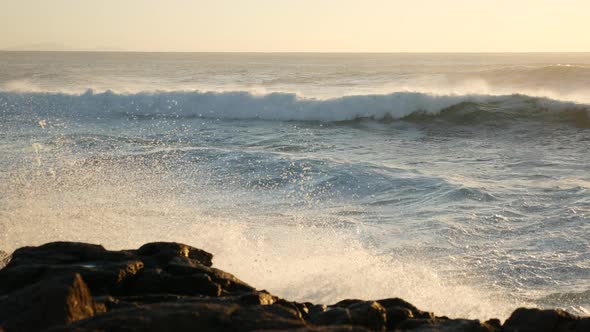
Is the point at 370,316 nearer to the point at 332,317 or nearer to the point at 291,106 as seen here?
the point at 332,317

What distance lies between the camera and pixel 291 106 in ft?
78.0

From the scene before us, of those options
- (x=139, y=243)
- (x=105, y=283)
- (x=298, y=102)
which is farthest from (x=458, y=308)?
(x=298, y=102)

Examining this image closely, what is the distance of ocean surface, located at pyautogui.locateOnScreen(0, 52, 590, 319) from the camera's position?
20.4 ft

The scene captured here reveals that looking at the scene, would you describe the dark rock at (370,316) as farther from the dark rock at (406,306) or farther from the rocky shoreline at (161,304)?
the dark rock at (406,306)

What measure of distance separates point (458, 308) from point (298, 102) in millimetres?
19033

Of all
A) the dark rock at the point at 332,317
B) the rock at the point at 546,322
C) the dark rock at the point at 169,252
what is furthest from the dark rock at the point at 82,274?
the rock at the point at 546,322

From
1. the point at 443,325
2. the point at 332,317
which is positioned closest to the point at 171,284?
the point at 332,317

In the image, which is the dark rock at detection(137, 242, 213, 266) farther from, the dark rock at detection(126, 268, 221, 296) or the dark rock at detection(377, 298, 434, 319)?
the dark rock at detection(377, 298, 434, 319)

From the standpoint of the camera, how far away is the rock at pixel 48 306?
3.42 meters

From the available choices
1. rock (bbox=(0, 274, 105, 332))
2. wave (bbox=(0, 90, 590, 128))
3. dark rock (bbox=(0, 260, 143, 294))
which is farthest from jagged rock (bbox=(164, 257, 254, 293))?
wave (bbox=(0, 90, 590, 128))

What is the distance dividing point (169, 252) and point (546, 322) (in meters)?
2.54

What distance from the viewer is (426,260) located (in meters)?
6.67

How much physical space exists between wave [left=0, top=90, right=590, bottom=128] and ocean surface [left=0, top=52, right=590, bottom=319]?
12 cm

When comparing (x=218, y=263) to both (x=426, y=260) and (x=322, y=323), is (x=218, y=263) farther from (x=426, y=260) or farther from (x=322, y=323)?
(x=322, y=323)
